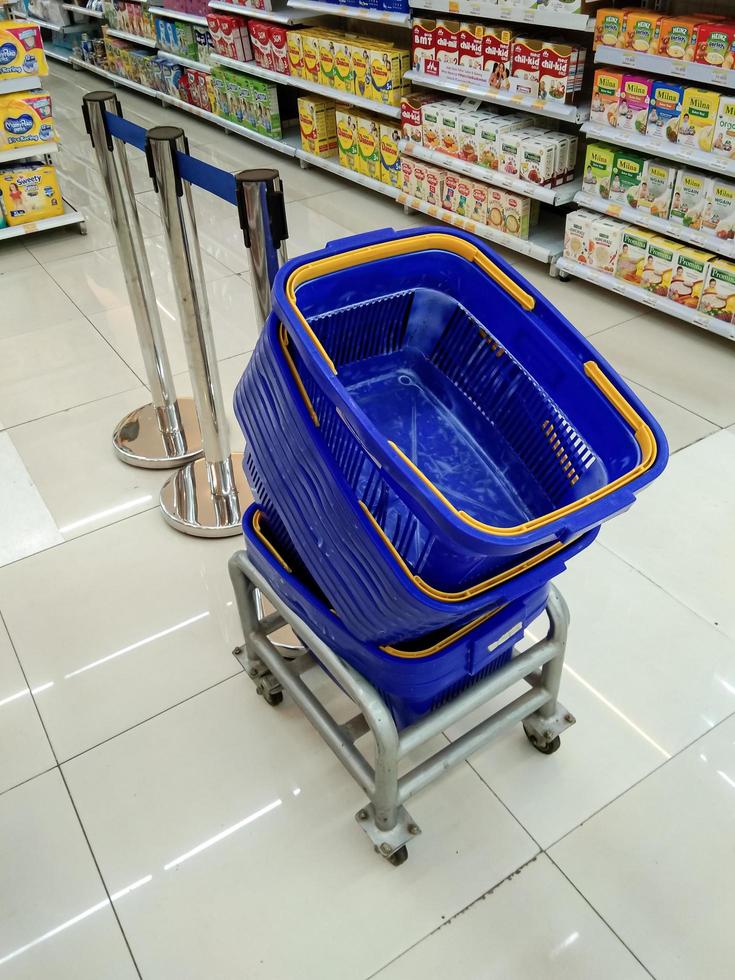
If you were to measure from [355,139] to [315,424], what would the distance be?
147 inches

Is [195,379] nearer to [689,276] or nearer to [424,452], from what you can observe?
[424,452]

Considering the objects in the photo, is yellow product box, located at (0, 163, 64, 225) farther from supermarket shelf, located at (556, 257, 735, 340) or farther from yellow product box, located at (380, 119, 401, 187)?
supermarket shelf, located at (556, 257, 735, 340)

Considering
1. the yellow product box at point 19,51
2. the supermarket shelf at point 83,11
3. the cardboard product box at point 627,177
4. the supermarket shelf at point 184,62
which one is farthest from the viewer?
the supermarket shelf at point 83,11

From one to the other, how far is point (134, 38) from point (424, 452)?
6.63 metres

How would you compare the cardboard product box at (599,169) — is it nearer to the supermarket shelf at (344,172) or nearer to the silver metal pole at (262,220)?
the supermarket shelf at (344,172)

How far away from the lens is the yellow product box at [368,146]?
14.1ft

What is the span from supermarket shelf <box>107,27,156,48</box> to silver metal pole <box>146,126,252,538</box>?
5082mm

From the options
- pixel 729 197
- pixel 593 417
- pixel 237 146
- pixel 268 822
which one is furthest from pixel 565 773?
pixel 237 146

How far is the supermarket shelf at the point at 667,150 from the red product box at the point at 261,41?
258cm

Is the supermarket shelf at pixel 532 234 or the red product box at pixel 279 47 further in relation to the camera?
the red product box at pixel 279 47

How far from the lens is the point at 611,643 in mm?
1952

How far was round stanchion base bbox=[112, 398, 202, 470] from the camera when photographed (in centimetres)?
259

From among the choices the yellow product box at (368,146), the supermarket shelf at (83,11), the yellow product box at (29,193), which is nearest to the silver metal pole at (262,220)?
the yellow product box at (368,146)

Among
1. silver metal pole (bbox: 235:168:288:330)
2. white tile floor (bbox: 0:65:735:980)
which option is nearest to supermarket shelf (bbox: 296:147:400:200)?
white tile floor (bbox: 0:65:735:980)
